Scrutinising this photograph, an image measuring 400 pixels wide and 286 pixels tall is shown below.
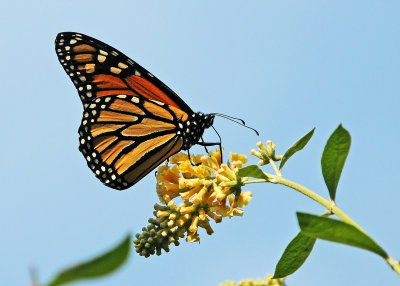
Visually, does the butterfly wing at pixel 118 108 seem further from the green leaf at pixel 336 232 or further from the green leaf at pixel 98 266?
the green leaf at pixel 98 266

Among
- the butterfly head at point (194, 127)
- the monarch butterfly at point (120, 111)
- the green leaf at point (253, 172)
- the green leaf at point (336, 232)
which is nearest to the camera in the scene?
the green leaf at point (336, 232)

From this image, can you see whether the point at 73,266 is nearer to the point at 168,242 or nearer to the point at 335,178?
the point at 335,178

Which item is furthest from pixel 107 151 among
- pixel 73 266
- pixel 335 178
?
pixel 73 266

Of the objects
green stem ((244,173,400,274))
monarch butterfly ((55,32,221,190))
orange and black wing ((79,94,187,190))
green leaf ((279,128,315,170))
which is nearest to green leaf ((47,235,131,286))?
green stem ((244,173,400,274))

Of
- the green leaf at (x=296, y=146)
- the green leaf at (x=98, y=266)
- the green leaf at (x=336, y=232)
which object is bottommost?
the green leaf at (x=336, y=232)

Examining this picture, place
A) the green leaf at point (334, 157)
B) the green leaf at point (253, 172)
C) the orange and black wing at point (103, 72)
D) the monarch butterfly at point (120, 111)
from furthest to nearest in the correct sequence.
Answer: the orange and black wing at point (103, 72) < the monarch butterfly at point (120, 111) < the green leaf at point (253, 172) < the green leaf at point (334, 157)

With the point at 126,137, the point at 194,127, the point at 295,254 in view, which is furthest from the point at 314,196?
the point at 126,137

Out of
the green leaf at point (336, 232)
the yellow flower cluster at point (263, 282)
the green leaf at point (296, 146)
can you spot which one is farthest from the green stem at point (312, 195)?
the yellow flower cluster at point (263, 282)
